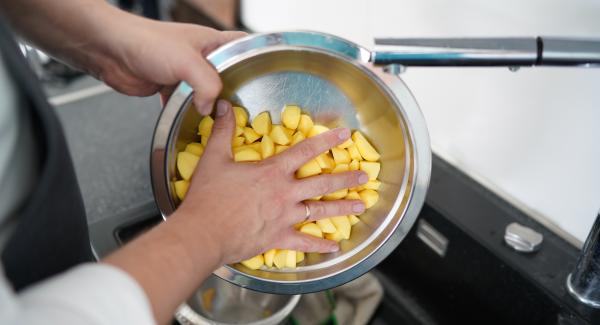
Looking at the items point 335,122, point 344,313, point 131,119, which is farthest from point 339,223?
point 131,119

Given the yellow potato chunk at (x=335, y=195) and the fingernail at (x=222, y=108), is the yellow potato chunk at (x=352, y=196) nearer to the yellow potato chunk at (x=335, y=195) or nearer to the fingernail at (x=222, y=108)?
the yellow potato chunk at (x=335, y=195)

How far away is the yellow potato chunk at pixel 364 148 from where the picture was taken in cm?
57

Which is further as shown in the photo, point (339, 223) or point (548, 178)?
point (548, 178)

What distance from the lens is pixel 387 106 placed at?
0.52 m

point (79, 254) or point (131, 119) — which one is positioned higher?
point (79, 254)

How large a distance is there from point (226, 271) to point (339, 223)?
144mm

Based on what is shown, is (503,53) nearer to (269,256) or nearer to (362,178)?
(362,178)

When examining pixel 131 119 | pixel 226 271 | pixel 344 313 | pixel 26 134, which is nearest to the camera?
pixel 26 134

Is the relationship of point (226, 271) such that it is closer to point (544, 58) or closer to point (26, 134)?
point (26, 134)

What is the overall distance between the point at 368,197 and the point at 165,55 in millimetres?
281

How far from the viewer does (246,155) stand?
0.52 m

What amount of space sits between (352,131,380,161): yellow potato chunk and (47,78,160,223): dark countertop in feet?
1.27

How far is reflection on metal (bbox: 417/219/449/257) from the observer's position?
0.73 metres

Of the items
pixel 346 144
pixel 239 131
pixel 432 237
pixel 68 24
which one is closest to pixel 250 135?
pixel 239 131
